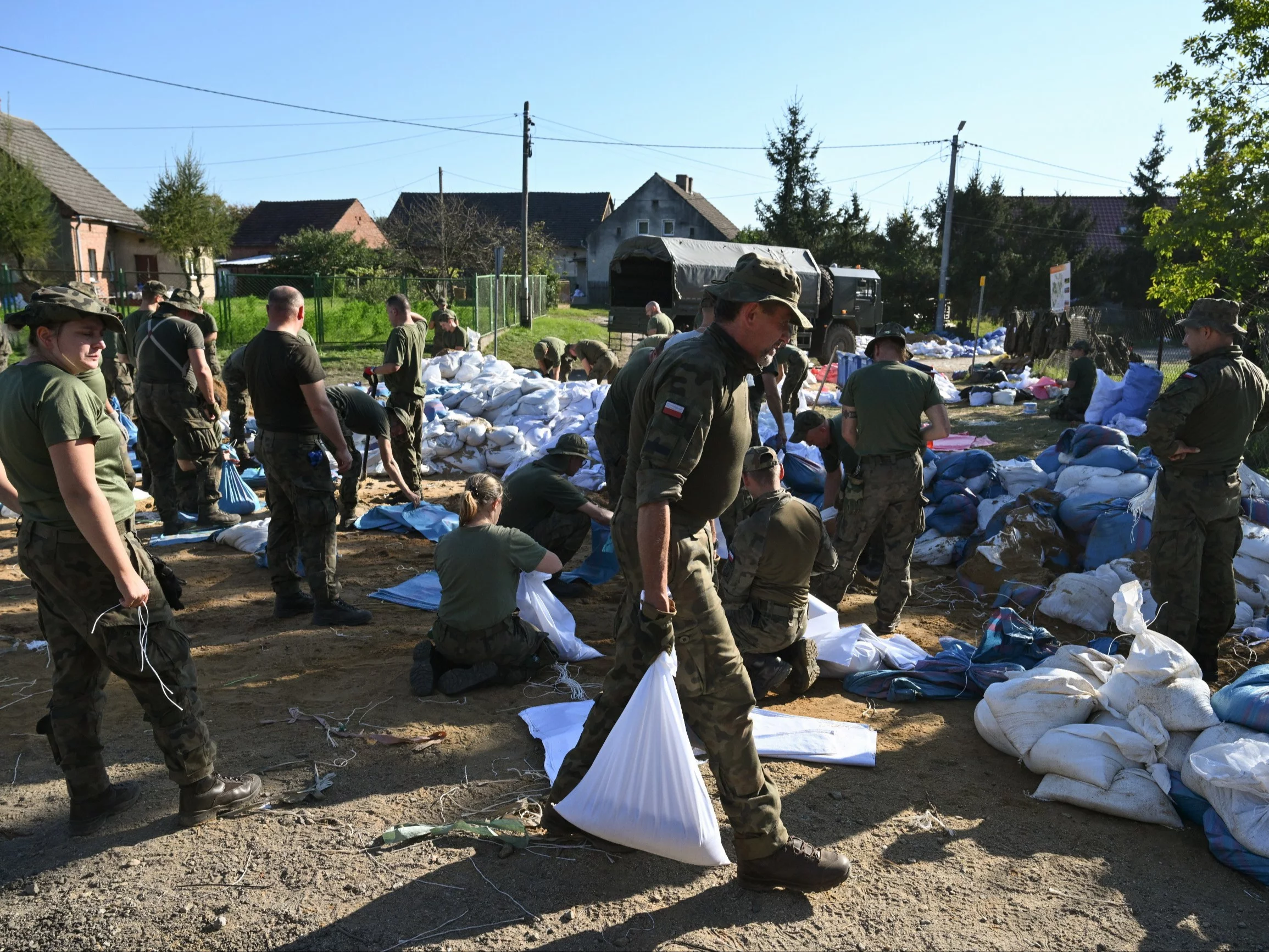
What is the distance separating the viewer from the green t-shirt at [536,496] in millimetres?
5906

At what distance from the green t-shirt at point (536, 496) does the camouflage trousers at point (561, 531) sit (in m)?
0.06

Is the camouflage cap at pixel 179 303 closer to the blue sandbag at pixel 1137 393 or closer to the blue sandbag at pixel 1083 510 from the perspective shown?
the blue sandbag at pixel 1083 510

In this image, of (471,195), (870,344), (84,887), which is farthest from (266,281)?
(471,195)

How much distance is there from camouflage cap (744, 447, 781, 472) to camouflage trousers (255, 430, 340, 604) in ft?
8.10

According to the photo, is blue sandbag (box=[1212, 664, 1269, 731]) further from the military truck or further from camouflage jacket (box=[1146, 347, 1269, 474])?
the military truck

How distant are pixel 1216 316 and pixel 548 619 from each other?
3830 millimetres

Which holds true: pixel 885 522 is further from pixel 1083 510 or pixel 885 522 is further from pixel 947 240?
pixel 947 240

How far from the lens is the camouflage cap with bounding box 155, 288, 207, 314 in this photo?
25.0 ft

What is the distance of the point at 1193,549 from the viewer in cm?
470

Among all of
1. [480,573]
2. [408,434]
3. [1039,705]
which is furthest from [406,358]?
[1039,705]

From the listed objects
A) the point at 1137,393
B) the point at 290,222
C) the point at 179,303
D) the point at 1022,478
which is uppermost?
the point at 290,222

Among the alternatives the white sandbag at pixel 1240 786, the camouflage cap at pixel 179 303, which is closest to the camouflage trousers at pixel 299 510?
the camouflage cap at pixel 179 303

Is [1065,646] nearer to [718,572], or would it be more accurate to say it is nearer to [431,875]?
[718,572]

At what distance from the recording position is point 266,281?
889 inches
